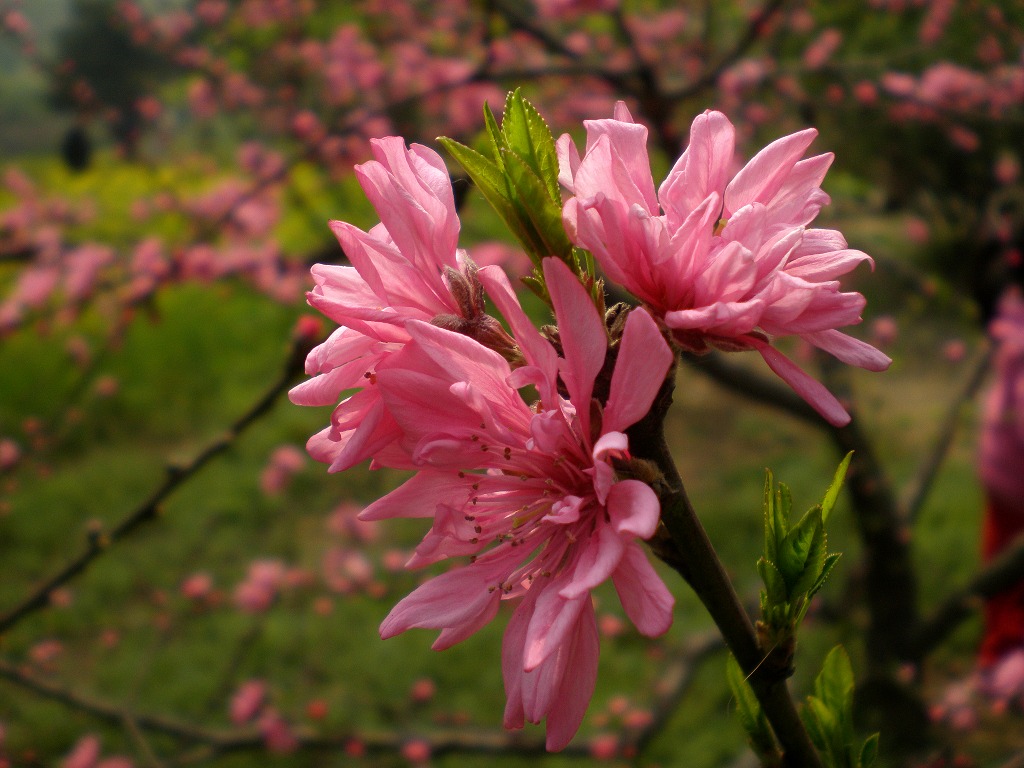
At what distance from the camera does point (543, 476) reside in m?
0.68

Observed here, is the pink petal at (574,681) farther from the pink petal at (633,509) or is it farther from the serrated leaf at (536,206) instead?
the serrated leaf at (536,206)

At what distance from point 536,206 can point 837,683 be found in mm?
492

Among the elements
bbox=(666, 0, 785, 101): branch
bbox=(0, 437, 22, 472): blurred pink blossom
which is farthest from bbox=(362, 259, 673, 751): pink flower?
bbox=(0, 437, 22, 472): blurred pink blossom

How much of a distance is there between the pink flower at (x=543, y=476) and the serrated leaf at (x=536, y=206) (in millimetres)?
48

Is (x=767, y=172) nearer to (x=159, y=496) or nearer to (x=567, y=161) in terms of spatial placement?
(x=567, y=161)

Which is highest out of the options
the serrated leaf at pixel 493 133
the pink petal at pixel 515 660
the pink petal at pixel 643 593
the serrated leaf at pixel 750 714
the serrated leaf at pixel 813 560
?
the serrated leaf at pixel 493 133

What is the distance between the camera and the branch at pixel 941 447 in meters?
3.15

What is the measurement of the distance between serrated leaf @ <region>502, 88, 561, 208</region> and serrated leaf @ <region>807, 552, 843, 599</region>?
0.36 m

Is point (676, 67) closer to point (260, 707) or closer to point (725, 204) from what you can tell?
point (260, 707)

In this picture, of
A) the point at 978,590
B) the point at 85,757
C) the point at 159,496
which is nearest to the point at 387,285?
the point at 159,496

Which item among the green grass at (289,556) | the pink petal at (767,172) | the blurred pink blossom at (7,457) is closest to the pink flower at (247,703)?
the green grass at (289,556)

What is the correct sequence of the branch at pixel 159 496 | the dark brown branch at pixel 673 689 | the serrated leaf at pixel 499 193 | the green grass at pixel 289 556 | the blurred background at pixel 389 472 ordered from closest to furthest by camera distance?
the serrated leaf at pixel 499 193 → the branch at pixel 159 496 → the dark brown branch at pixel 673 689 → the blurred background at pixel 389 472 → the green grass at pixel 289 556

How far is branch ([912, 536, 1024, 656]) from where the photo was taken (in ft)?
7.56

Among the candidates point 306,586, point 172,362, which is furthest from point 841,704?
point 172,362
